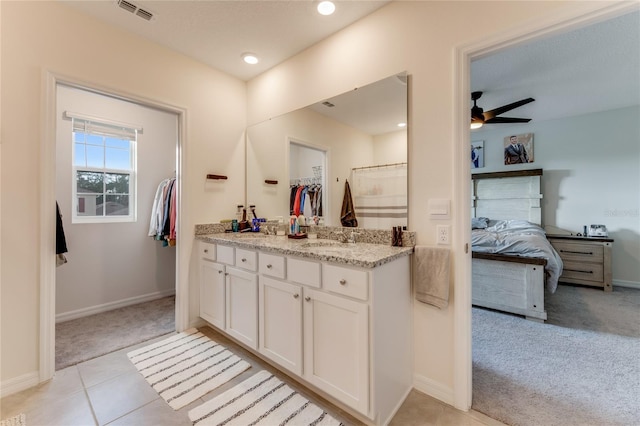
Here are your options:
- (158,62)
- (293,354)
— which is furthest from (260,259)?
(158,62)

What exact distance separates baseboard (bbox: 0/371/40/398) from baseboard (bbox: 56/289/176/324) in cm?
125

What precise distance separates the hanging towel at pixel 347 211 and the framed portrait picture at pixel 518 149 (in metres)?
4.30

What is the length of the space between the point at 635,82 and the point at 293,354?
4.89m

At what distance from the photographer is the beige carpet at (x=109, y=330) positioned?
2182 mm

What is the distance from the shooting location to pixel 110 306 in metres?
3.10

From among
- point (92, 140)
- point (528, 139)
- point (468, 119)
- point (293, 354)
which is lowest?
point (293, 354)

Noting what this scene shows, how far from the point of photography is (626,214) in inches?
157

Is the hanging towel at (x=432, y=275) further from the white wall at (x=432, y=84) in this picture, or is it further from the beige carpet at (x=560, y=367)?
the beige carpet at (x=560, y=367)

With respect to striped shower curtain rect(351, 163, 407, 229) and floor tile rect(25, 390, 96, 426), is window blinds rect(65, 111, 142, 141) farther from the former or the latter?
striped shower curtain rect(351, 163, 407, 229)

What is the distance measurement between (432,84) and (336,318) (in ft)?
5.16

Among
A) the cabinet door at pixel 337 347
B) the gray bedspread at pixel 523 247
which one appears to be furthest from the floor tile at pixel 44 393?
the gray bedspread at pixel 523 247

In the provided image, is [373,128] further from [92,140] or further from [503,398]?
[92,140]

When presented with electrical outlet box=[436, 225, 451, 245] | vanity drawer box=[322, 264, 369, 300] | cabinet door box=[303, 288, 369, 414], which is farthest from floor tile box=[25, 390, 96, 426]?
electrical outlet box=[436, 225, 451, 245]

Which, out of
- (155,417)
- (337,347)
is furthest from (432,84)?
(155,417)
